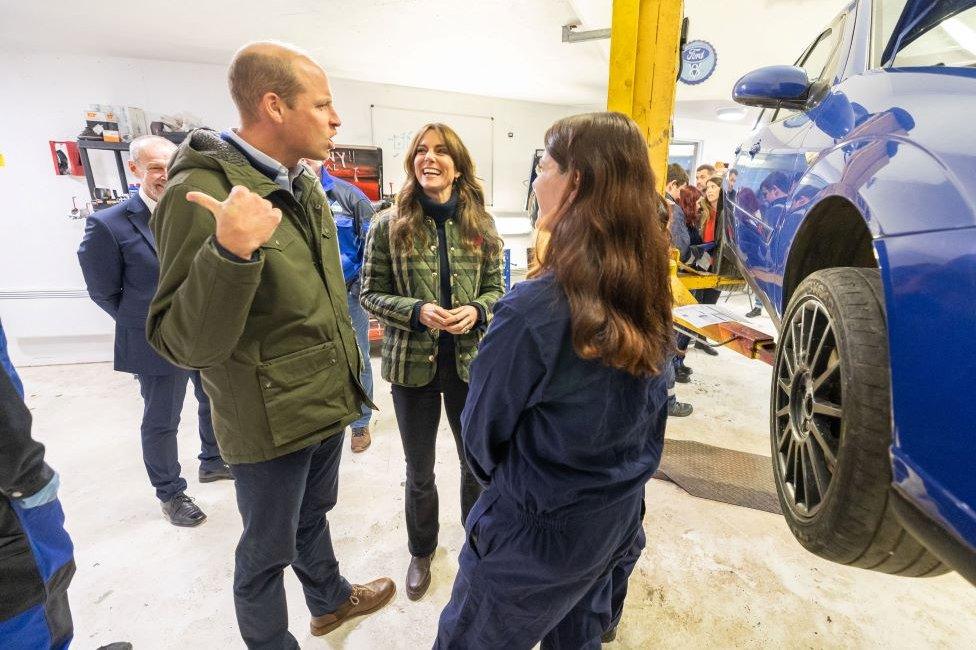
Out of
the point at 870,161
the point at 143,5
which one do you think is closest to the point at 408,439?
the point at 870,161

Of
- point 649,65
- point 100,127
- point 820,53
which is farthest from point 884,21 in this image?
point 100,127

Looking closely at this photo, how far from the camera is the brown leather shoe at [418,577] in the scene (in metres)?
1.78

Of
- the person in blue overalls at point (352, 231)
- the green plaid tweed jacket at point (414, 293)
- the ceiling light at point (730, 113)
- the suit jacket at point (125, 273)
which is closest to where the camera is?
the green plaid tweed jacket at point (414, 293)

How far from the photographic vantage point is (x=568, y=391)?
0.84 m

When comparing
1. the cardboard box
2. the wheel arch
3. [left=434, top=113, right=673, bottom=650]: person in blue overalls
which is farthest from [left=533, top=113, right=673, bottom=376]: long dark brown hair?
the cardboard box

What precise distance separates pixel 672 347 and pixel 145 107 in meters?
5.88

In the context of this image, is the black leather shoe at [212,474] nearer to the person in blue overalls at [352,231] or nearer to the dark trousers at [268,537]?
the person in blue overalls at [352,231]

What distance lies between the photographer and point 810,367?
1.07 metres

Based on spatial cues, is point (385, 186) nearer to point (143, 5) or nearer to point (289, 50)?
point (143, 5)

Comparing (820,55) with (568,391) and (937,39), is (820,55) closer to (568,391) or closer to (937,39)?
(937,39)

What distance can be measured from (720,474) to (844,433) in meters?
2.04

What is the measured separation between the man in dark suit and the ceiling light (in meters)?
7.93

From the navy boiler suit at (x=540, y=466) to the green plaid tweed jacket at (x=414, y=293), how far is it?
2.30 ft

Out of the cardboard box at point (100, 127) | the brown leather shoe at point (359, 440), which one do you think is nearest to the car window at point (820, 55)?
the brown leather shoe at point (359, 440)
